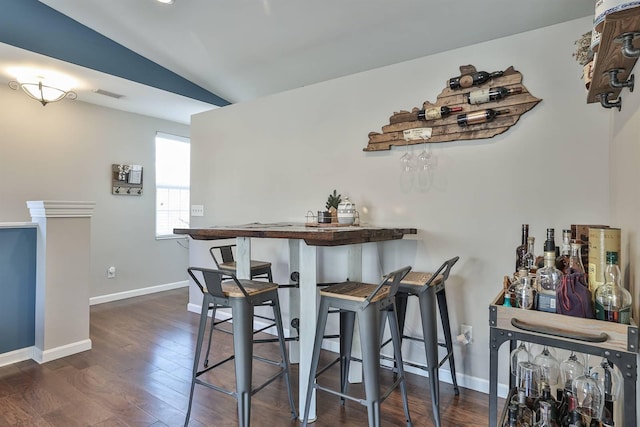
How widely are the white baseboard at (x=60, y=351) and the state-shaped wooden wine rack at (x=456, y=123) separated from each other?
9.36 ft

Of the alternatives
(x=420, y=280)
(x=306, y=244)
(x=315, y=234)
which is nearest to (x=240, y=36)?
(x=306, y=244)

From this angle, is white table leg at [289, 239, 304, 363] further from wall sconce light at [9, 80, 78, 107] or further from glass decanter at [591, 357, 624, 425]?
wall sconce light at [9, 80, 78, 107]

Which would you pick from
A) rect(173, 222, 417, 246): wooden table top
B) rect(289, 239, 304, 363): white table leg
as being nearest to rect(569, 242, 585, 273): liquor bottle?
rect(173, 222, 417, 246): wooden table top

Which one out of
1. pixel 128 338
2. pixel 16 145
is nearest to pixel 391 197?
pixel 128 338

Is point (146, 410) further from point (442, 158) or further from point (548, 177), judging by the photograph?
point (548, 177)

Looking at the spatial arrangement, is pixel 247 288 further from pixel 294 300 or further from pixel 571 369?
pixel 571 369

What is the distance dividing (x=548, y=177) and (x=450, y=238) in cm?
69

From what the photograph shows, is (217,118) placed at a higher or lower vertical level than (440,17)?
lower

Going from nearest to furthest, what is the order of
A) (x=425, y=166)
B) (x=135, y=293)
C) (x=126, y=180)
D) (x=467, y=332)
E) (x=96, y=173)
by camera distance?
(x=467, y=332) < (x=425, y=166) < (x=96, y=173) < (x=126, y=180) < (x=135, y=293)

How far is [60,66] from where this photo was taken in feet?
10.8

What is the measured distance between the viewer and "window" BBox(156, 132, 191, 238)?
16.9ft

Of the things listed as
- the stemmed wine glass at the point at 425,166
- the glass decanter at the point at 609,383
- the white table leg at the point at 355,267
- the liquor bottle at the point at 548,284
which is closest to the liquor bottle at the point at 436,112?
the stemmed wine glass at the point at 425,166

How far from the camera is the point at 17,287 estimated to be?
110 inches

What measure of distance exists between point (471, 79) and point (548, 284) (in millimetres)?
1572
